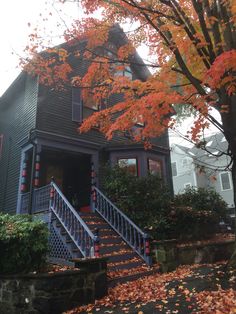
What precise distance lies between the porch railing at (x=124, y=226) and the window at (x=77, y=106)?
3598mm

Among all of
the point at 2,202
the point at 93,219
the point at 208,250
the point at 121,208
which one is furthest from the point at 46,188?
the point at 208,250

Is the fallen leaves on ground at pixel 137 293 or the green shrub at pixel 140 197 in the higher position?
the green shrub at pixel 140 197

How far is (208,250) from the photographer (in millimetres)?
8656

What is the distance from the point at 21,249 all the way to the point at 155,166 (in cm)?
917

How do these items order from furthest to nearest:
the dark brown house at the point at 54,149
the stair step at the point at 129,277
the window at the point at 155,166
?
the window at the point at 155,166 → the dark brown house at the point at 54,149 → the stair step at the point at 129,277

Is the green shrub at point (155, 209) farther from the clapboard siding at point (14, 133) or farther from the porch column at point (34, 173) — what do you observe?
the clapboard siding at point (14, 133)

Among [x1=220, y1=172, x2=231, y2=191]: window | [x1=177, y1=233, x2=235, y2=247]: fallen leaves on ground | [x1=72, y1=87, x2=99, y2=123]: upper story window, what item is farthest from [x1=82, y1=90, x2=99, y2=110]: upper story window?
[x1=220, y1=172, x2=231, y2=191]: window

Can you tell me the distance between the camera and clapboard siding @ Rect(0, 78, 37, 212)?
12398mm

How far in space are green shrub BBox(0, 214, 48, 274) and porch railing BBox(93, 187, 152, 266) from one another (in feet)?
10.7

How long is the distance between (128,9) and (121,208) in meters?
6.52

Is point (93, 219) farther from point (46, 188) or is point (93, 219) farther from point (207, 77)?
point (207, 77)

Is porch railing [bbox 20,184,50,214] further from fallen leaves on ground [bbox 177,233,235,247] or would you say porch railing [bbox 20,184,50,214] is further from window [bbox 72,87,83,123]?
fallen leaves on ground [bbox 177,233,235,247]

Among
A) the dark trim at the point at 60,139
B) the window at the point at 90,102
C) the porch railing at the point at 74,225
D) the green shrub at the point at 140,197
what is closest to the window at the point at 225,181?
the green shrub at the point at 140,197

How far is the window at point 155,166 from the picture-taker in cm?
1399
